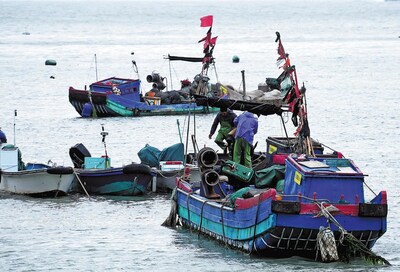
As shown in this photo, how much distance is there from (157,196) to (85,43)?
101 m

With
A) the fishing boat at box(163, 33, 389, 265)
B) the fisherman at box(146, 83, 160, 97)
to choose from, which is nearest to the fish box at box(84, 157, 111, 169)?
the fishing boat at box(163, 33, 389, 265)

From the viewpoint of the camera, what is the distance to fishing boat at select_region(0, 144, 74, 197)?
89.6 feet

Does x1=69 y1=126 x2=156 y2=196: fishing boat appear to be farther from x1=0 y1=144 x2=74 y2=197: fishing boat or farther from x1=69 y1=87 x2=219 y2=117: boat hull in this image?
x1=69 y1=87 x2=219 y2=117: boat hull

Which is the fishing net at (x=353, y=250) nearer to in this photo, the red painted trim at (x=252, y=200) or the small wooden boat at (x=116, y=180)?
the red painted trim at (x=252, y=200)

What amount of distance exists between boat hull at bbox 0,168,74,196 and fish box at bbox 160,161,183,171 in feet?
7.58

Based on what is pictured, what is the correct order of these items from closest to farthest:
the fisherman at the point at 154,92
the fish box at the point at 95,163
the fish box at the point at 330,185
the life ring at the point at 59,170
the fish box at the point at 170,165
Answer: the fish box at the point at 330,185 < the life ring at the point at 59,170 < the fish box at the point at 170,165 < the fish box at the point at 95,163 < the fisherman at the point at 154,92

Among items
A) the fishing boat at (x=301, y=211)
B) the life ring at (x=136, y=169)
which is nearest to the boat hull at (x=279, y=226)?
the fishing boat at (x=301, y=211)

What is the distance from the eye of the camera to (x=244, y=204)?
19.9 m

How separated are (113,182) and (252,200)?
8608mm

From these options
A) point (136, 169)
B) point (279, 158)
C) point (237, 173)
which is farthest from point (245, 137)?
point (136, 169)

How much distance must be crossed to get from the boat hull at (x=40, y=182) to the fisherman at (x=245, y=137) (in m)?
5.02

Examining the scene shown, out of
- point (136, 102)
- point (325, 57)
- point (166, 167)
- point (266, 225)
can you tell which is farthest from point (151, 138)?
point (325, 57)

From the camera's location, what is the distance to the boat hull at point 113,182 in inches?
1079

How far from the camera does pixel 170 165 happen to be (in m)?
28.0
